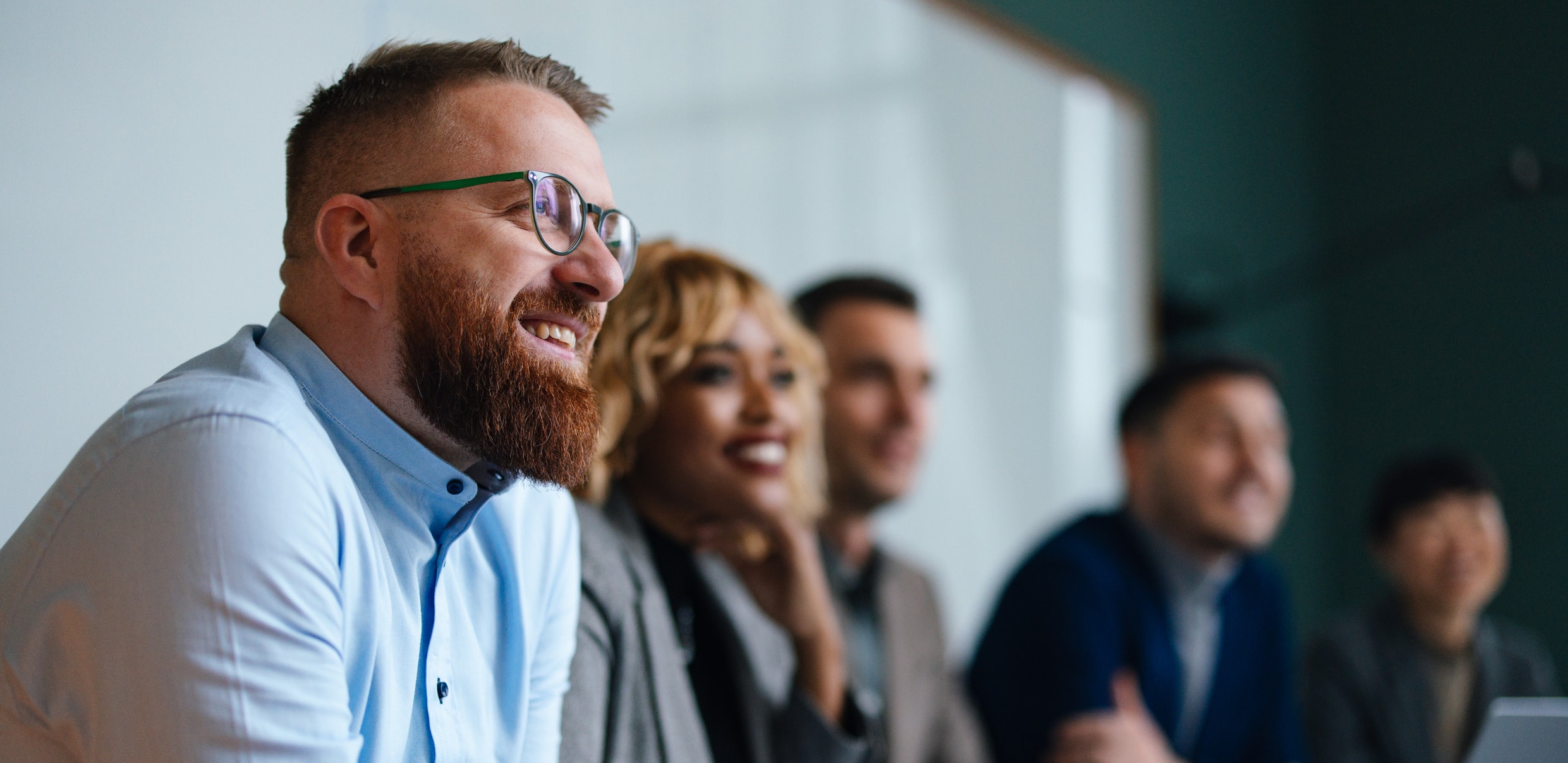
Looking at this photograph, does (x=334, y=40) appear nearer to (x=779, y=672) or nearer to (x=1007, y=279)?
(x=779, y=672)

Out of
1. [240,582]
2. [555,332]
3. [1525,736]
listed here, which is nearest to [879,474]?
[1525,736]

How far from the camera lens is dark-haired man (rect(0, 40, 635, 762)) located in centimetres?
74

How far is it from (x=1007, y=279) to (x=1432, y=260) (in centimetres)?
187

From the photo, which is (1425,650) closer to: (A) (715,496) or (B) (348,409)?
(A) (715,496)

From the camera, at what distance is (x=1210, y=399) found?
223 cm

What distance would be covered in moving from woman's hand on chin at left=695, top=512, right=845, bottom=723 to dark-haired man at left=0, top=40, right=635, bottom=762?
0.44m

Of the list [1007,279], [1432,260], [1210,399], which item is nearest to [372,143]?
[1210,399]

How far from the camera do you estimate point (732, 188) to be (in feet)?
6.91

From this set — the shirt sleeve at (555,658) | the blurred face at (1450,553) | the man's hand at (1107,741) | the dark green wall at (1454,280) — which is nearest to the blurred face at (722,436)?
the shirt sleeve at (555,658)

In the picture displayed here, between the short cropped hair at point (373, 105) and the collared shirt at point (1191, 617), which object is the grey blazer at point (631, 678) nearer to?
the short cropped hair at point (373, 105)

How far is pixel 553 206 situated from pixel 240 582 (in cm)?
34

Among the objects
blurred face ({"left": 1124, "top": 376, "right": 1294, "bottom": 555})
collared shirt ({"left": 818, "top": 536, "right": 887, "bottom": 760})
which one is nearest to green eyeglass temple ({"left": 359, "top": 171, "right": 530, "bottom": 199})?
collared shirt ({"left": 818, "top": 536, "right": 887, "bottom": 760})

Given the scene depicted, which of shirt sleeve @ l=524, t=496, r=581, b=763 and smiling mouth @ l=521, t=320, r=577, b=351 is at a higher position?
smiling mouth @ l=521, t=320, r=577, b=351

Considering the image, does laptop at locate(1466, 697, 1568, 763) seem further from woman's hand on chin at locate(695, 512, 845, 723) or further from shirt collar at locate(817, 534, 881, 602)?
shirt collar at locate(817, 534, 881, 602)
